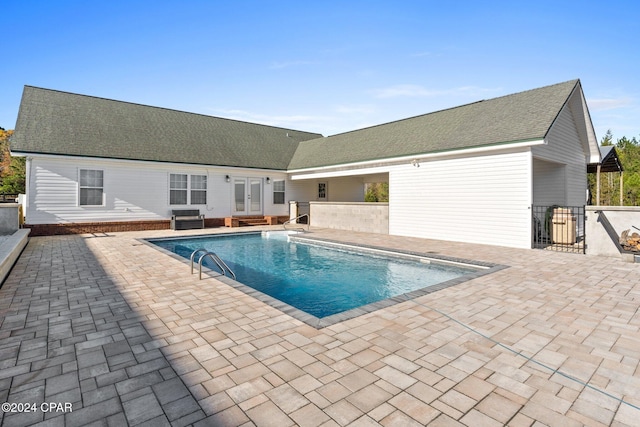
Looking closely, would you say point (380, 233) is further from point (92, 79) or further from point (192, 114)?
point (92, 79)

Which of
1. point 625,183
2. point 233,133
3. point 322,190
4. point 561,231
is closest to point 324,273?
point 561,231

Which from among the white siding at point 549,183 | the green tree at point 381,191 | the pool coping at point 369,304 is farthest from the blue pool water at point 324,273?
the green tree at point 381,191

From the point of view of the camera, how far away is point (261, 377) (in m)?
2.60

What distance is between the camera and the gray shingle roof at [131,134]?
42.4ft

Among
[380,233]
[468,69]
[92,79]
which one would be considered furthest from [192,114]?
[468,69]

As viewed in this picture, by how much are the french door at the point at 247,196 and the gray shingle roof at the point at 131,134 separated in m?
0.99

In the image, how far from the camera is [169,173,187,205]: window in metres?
15.4

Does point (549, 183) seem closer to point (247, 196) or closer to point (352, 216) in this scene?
point (352, 216)

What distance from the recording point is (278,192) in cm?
1923

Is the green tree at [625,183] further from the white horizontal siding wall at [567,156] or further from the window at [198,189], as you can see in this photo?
the window at [198,189]

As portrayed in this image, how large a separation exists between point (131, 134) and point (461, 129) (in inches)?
584

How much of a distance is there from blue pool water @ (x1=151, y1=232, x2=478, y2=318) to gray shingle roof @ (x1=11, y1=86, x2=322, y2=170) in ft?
18.3

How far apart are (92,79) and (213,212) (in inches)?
352

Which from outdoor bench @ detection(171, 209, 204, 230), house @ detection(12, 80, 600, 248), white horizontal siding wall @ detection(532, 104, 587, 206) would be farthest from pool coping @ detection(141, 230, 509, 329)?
outdoor bench @ detection(171, 209, 204, 230)
